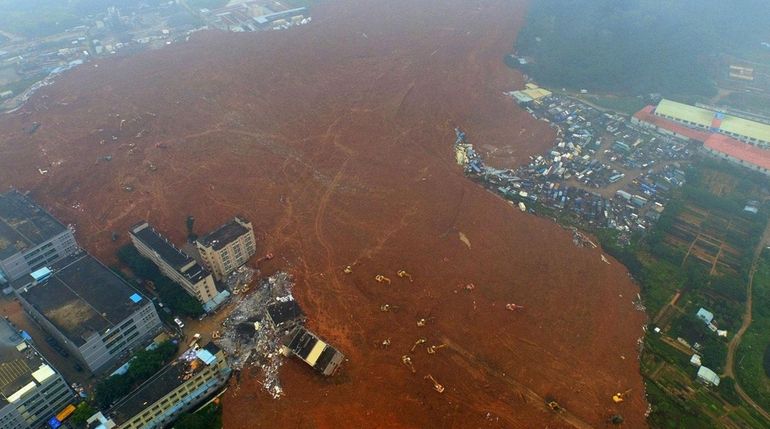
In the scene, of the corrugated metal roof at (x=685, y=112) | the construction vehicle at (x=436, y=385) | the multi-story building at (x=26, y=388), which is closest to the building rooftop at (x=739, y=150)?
the corrugated metal roof at (x=685, y=112)

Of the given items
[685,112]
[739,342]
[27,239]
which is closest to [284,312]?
[27,239]

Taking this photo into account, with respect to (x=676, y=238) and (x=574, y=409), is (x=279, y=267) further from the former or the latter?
(x=676, y=238)

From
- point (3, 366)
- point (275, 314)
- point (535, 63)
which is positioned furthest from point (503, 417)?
point (535, 63)

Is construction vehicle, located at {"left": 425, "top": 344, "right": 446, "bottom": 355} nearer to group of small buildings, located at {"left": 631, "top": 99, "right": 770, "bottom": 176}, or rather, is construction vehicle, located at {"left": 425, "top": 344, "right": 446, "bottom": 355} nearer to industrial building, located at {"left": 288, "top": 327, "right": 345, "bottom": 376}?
industrial building, located at {"left": 288, "top": 327, "right": 345, "bottom": 376}

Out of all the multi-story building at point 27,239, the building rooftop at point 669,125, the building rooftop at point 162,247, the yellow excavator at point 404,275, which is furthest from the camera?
the building rooftop at point 669,125

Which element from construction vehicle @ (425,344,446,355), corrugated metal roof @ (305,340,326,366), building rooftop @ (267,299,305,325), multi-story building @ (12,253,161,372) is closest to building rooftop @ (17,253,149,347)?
multi-story building @ (12,253,161,372)

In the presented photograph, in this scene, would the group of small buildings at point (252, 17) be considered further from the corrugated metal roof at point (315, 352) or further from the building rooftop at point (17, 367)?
the corrugated metal roof at point (315, 352)

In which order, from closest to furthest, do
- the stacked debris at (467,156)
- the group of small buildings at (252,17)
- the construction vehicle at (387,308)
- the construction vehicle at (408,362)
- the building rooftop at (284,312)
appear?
the construction vehicle at (408,362)
the building rooftop at (284,312)
the construction vehicle at (387,308)
the stacked debris at (467,156)
the group of small buildings at (252,17)

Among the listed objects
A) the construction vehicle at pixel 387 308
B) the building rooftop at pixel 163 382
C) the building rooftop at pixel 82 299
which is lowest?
the construction vehicle at pixel 387 308
